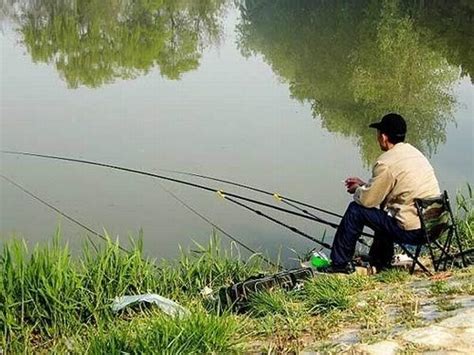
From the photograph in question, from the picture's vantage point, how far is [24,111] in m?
13.5

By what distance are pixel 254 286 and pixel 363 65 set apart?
14.8 meters

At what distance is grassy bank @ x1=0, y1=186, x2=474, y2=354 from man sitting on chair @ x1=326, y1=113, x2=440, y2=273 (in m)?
0.27

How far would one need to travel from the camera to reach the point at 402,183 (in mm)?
4953

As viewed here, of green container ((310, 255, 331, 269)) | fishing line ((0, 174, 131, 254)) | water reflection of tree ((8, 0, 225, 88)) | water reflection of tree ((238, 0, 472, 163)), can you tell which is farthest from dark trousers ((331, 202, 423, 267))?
water reflection of tree ((8, 0, 225, 88))

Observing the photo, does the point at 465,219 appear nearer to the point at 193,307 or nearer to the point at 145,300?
the point at 193,307

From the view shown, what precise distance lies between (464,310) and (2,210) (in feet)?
18.5

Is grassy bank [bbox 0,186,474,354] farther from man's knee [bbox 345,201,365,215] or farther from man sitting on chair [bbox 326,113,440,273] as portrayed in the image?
man's knee [bbox 345,201,365,215]

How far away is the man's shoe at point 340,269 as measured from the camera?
201 inches

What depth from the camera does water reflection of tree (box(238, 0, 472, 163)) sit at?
45.4 ft

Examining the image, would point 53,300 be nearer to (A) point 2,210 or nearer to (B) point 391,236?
(B) point 391,236

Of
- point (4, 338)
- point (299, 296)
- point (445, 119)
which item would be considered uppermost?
point (445, 119)

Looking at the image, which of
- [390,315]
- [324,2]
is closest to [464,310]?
[390,315]

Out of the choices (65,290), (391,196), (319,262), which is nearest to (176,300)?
(65,290)

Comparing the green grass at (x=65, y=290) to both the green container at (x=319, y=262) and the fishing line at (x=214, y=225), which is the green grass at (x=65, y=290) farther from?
the fishing line at (x=214, y=225)
